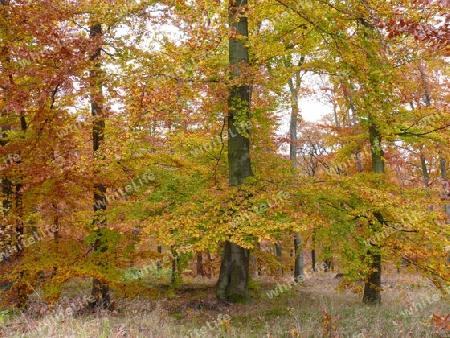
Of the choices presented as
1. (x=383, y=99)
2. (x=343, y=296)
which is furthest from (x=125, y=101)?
(x=343, y=296)

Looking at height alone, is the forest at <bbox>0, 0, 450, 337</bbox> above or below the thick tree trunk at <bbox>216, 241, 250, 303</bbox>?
above

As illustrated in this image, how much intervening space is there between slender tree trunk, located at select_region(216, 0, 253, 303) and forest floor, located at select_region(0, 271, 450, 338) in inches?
24.1

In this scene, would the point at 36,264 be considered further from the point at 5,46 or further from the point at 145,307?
the point at 5,46

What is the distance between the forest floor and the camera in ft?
19.2

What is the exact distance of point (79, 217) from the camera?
7914 mm

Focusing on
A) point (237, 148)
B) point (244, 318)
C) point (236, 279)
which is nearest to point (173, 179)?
point (237, 148)

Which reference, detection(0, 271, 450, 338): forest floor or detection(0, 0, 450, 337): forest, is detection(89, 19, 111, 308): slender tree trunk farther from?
detection(0, 271, 450, 338): forest floor

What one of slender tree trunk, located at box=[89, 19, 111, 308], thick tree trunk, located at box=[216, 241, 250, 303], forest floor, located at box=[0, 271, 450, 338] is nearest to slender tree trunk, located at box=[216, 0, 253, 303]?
thick tree trunk, located at box=[216, 241, 250, 303]

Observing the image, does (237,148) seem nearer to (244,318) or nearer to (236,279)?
(236,279)

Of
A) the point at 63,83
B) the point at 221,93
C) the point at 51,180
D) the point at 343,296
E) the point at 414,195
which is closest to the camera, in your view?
the point at 63,83

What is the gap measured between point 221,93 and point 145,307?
22.0 feet

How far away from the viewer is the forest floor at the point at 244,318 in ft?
19.2

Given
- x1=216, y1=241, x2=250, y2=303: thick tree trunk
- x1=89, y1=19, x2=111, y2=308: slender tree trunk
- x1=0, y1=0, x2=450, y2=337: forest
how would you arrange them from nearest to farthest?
x1=0, y1=0, x2=450, y2=337: forest < x1=89, y1=19, x2=111, y2=308: slender tree trunk < x1=216, y1=241, x2=250, y2=303: thick tree trunk

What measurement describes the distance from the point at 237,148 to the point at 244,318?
4807 millimetres
